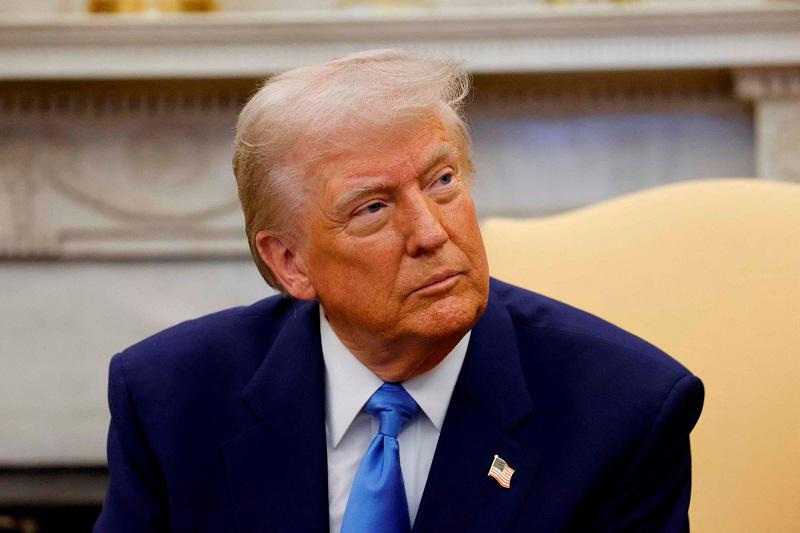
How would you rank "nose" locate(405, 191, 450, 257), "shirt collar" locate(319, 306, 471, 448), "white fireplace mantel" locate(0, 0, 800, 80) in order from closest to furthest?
"nose" locate(405, 191, 450, 257) → "shirt collar" locate(319, 306, 471, 448) → "white fireplace mantel" locate(0, 0, 800, 80)

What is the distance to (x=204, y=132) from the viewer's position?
10.1ft

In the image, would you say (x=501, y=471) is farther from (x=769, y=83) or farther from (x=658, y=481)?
(x=769, y=83)

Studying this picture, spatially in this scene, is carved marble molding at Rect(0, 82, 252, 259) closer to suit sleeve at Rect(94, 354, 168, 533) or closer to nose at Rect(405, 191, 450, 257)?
suit sleeve at Rect(94, 354, 168, 533)

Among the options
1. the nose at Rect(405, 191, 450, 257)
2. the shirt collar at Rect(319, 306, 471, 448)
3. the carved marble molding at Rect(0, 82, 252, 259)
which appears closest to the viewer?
the nose at Rect(405, 191, 450, 257)

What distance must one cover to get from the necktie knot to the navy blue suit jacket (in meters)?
0.06

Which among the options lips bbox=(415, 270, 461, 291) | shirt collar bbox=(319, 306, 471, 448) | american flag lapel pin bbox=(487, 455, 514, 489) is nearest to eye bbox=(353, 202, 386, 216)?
lips bbox=(415, 270, 461, 291)

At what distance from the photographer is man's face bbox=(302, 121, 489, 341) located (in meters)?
1.33

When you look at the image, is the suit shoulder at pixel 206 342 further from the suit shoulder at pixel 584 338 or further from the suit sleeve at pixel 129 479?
the suit shoulder at pixel 584 338

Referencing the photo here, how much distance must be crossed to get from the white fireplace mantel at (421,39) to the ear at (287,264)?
1358 mm

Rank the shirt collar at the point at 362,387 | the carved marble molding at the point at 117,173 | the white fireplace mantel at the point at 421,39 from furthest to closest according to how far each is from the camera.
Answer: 1. the carved marble molding at the point at 117,173
2. the white fireplace mantel at the point at 421,39
3. the shirt collar at the point at 362,387

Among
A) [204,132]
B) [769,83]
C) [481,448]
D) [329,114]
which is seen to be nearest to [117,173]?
[204,132]

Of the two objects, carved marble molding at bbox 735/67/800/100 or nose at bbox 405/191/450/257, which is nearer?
nose at bbox 405/191/450/257

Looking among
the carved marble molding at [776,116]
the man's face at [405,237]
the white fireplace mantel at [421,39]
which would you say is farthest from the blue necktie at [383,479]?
the carved marble molding at [776,116]

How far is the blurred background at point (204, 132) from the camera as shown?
2783 mm
